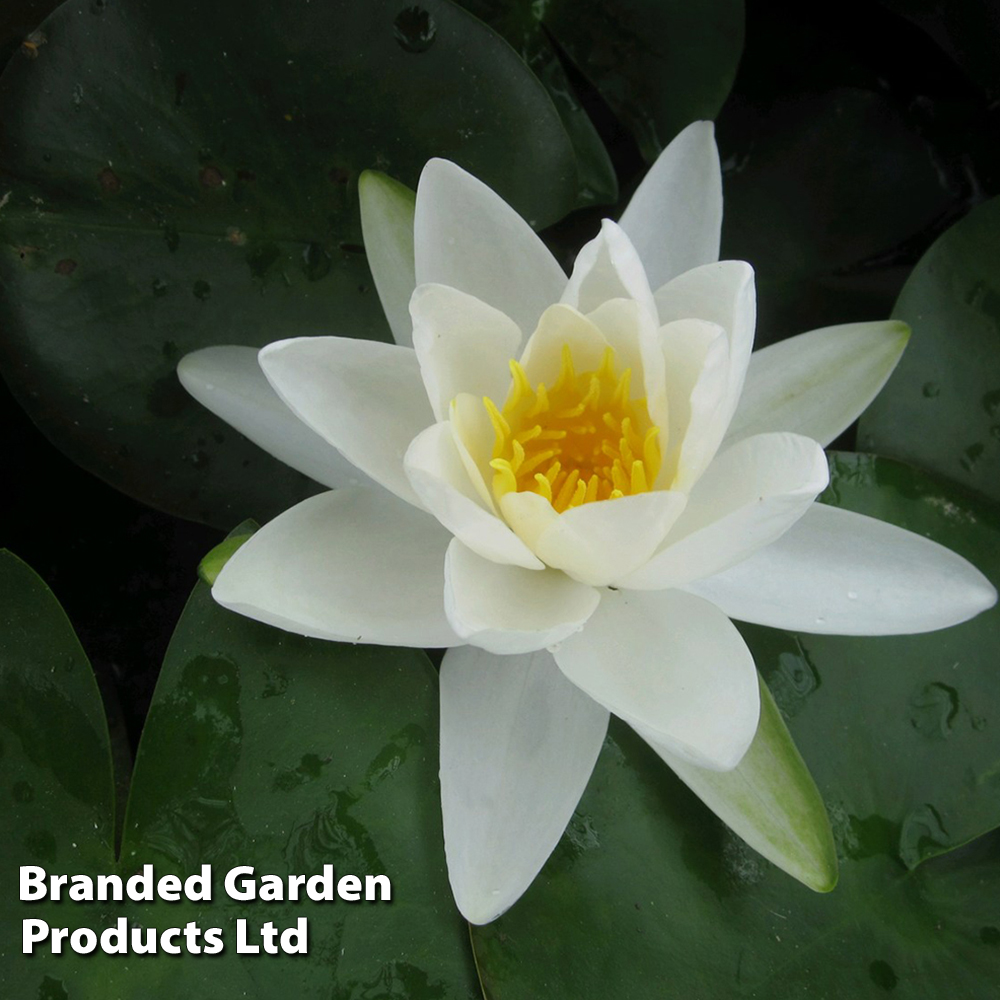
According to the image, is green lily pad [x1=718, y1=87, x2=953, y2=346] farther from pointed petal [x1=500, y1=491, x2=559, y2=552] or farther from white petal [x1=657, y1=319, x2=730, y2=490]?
pointed petal [x1=500, y1=491, x2=559, y2=552]

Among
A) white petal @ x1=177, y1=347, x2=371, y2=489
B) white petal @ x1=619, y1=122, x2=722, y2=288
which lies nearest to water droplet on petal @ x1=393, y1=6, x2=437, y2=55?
white petal @ x1=619, y1=122, x2=722, y2=288

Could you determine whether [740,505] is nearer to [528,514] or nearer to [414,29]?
[528,514]

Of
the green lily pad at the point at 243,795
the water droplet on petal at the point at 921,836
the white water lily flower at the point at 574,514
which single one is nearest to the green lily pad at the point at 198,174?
the white water lily flower at the point at 574,514

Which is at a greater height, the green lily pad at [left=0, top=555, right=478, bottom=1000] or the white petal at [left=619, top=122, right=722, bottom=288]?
the white petal at [left=619, top=122, right=722, bottom=288]

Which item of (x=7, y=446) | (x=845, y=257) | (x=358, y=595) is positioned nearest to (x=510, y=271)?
(x=358, y=595)

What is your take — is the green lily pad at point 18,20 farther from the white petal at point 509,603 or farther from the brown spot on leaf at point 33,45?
the white petal at point 509,603
